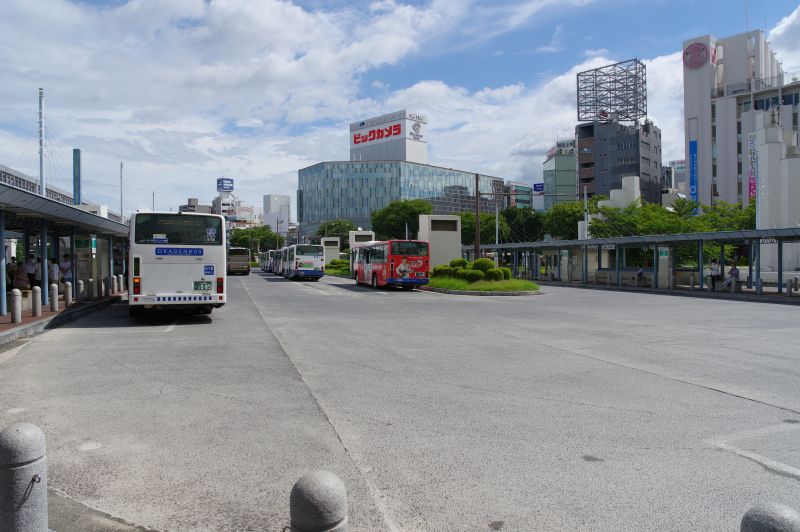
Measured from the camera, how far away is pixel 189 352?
1123cm

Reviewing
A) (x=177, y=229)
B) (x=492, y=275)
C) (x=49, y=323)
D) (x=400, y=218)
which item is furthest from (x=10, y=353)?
(x=400, y=218)

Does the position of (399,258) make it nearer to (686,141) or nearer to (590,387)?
(590,387)

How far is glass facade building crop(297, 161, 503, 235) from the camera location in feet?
414

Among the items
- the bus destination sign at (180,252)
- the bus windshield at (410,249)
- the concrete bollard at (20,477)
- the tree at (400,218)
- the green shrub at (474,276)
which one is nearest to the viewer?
the concrete bollard at (20,477)

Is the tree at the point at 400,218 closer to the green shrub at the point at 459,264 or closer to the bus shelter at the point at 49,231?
the green shrub at the point at 459,264

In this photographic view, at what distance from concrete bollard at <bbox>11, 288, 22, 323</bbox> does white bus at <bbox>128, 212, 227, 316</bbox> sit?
2449 mm

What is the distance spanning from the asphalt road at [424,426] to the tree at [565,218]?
210ft

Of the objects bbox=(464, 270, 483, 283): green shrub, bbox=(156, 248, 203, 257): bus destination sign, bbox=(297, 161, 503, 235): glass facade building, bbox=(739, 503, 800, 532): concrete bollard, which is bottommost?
bbox=(739, 503, 800, 532): concrete bollard

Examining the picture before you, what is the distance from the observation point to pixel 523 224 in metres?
87.9

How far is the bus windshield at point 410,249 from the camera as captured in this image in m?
32.7

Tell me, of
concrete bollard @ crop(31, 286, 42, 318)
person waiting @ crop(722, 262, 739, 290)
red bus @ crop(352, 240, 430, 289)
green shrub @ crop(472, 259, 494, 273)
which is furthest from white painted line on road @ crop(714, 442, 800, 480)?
person waiting @ crop(722, 262, 739, 290)

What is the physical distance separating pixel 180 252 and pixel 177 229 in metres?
0.67

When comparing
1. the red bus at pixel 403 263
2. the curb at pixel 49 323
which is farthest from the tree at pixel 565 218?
the curb at pixel 49 323

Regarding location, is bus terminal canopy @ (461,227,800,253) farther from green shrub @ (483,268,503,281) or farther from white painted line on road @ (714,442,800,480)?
white painted line on road @ (714,442,800,480)
